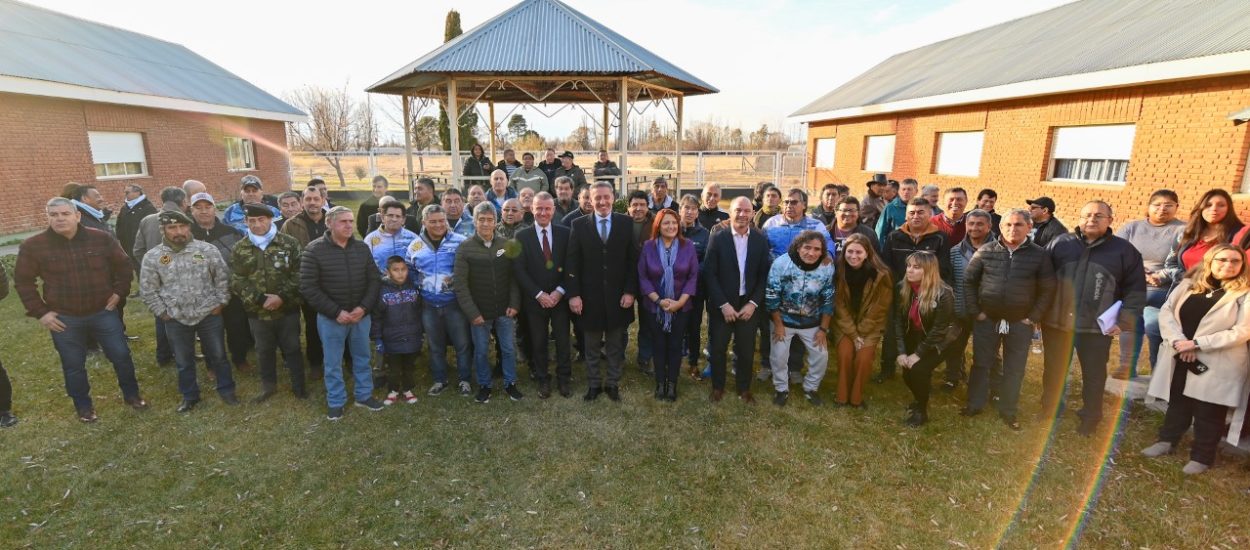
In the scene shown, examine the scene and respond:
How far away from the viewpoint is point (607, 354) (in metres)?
5.10

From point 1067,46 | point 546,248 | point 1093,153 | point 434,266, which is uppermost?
point 1067,46

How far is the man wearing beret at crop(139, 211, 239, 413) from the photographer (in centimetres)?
453

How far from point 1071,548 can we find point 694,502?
221 centimetres

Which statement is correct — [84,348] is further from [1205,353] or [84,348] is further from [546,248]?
[1205,353]

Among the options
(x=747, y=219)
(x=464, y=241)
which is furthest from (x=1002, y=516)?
(x=464, y=241)

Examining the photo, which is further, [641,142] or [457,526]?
[641,142]

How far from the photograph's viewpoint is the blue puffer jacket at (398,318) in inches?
193

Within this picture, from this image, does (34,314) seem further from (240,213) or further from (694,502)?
(694,502)

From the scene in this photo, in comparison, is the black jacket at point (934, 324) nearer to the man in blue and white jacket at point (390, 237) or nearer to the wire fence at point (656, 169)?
the man in blue and white jacket at point (390, 237)

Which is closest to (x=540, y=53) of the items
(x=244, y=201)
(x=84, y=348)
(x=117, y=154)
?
(x=244, y=201)

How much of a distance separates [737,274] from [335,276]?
10.8 ft

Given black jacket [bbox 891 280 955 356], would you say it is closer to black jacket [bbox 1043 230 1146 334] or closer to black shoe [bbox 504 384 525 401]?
black jacket [bbox 1043 230 1146 334]

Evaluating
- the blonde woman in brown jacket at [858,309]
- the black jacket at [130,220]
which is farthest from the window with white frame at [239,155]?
the blonde woman in brown jacket at [858,309]

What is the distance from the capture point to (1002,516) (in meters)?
3.58
